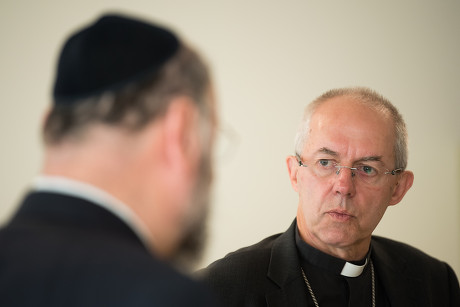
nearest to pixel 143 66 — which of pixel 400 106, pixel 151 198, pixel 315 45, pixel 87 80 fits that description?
pixel 87 80

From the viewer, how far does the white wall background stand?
11.3 ft

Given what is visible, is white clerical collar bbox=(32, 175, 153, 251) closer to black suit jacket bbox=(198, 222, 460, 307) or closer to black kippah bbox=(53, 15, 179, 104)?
black kippah bbox=(53, 15, 179, 104)

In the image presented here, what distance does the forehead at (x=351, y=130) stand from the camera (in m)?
2.30

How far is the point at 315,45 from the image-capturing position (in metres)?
4.06

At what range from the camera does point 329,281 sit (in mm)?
2330

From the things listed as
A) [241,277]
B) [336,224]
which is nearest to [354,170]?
[336,224]

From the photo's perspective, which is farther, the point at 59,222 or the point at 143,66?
the point at 143,66

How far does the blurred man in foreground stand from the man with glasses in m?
1.12

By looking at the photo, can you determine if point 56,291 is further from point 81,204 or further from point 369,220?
point 369,220

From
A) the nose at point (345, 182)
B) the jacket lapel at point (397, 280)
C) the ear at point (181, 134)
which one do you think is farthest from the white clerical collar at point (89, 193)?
the jacket lapel at point (397, 280)

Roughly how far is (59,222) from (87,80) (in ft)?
0.90

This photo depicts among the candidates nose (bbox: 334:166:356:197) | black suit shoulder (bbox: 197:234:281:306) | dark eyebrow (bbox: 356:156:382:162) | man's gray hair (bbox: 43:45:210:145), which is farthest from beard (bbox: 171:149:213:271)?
dark eyebrow (bbox: 356:156:382:162)

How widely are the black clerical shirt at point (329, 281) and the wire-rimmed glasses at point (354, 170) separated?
308mm

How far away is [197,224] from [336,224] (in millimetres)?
1251
